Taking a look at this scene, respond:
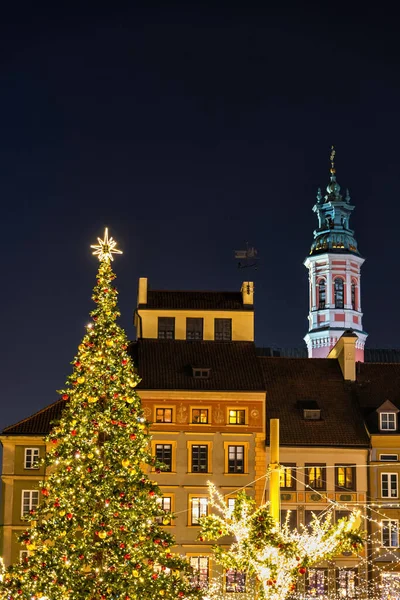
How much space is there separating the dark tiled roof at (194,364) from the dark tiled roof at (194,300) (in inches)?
→ 94.8

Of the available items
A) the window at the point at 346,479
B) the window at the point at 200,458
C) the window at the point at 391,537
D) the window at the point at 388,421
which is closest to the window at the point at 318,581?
the window at the point at 391,537

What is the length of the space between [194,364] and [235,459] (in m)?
5.64

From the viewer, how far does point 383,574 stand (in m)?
57.2

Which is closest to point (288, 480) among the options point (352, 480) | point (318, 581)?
point (352, 480)

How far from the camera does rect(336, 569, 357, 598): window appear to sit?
5922 centimetres

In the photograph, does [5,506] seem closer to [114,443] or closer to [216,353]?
[216,353]

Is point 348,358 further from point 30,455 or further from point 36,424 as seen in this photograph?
point 30,455

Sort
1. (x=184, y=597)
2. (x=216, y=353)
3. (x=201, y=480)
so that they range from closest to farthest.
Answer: (x=184, y=597) → (x=201, y=480) → (x=216, y=353)

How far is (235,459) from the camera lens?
61594 mm

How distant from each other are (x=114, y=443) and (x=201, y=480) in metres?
27.5

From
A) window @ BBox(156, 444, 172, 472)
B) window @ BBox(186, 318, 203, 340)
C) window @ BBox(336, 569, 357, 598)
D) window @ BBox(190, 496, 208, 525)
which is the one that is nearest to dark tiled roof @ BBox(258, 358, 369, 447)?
window @ BBox(186, 318, 203, 340)

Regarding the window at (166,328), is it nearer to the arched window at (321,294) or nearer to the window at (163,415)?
the window at (163,415)

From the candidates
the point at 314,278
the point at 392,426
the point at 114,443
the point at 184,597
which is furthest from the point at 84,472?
the point at 314,278

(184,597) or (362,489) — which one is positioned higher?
(362,489)
